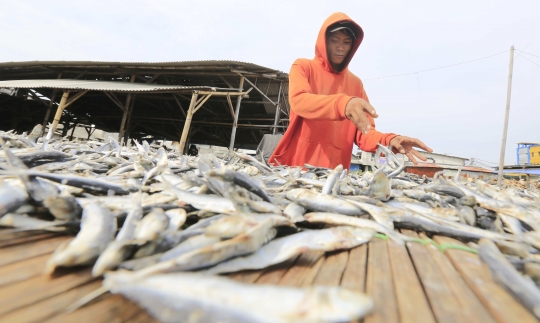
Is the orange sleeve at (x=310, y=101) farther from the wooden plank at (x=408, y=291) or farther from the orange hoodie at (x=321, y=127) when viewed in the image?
the wooden plank at (x=408, y=291)

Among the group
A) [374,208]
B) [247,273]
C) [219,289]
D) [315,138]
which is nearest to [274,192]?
[374,208]

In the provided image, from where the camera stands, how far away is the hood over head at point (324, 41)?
14.0 ft

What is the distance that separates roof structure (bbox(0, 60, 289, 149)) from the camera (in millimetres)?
10711

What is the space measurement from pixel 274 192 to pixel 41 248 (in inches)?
49.7

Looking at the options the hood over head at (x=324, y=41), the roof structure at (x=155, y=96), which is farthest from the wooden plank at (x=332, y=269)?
the roof structure at (x=155, y=96)

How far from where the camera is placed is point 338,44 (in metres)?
4.53

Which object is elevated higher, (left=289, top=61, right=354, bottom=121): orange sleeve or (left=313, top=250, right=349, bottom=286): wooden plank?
(left=289, top=61, right=354, bottom=121): orange sleeve

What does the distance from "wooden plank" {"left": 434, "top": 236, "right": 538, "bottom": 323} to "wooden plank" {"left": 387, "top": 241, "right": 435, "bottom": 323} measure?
0.51 ft

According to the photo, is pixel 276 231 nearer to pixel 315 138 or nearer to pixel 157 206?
pixel 157 206

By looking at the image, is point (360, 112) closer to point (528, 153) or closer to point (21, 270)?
point (21, 270)

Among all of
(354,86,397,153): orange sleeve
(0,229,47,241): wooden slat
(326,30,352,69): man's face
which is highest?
(326,30,352,69): man's face

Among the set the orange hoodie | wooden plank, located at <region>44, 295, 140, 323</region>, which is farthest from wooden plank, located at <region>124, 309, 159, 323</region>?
the orange hoodie

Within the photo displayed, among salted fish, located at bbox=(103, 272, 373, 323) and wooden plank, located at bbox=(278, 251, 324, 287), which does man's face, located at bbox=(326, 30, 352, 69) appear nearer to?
wooden plank, located at bbox=(278, 251, 324, 287)

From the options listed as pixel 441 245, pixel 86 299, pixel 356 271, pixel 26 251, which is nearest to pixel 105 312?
pixel 86 299
